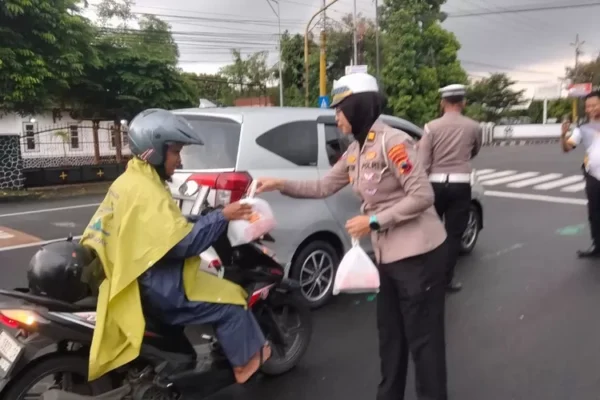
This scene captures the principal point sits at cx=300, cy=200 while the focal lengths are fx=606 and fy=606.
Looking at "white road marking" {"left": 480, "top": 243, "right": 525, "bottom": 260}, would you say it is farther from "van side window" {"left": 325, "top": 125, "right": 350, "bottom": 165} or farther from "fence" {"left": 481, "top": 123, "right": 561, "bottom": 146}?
"fence" {"left": 481, "top": 123, "right": 561, "bottom": 146}

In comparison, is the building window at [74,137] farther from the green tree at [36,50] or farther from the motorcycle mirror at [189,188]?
the motorcycle mirror at [189,188]

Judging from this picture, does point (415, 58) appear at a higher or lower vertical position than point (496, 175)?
higher

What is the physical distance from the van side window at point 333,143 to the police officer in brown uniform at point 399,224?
2.20 metres

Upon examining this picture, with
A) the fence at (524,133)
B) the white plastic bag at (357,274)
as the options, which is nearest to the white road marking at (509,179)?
the white plastic bag at (357,274)

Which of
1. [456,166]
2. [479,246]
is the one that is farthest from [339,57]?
[456,166]

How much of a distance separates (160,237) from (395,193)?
1146 millimetres

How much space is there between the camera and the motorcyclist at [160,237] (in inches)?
110

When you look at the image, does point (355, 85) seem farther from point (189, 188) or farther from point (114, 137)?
point (114, 137)

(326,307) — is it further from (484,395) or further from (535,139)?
(535,139)

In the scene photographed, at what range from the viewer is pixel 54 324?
2.76 metres

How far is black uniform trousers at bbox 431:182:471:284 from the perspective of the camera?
5340mm

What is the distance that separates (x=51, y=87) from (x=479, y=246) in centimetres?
1315

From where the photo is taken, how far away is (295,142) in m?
5.20

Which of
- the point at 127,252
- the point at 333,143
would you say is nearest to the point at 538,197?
the point at 333,143
